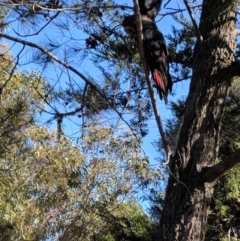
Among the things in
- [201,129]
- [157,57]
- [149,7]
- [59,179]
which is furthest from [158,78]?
[59,179]

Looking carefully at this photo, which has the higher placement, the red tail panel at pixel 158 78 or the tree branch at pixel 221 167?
the red tail panel at pixel 158 78

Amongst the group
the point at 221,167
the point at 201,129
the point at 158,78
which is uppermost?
the point at 158,78

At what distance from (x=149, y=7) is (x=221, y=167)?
31.6 inches

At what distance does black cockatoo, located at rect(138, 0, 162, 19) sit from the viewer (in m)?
2.24

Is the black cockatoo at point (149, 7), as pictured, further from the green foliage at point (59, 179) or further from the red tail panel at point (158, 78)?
the green foliage at point (59, 179)

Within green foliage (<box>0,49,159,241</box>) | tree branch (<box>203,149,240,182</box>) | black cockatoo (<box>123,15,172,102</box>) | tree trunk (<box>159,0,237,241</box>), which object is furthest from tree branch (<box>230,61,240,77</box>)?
green foliage (<box>0,49,159,241</box>)

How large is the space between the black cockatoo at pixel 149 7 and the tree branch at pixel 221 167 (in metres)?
0.76

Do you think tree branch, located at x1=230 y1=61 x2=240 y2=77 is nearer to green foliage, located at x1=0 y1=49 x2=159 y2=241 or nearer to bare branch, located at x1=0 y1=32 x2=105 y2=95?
bare branch, located at x1=0 y1=32 x2=105 y2=95

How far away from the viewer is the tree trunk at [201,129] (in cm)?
183

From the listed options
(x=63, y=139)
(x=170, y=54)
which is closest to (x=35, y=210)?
(x=63, y=139)

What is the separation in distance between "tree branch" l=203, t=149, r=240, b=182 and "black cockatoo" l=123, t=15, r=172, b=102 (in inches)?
14.0

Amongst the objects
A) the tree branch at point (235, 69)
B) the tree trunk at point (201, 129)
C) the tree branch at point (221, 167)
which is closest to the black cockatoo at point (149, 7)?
Result: the tree trunk at point (201, 129)

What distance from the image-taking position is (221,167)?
5.85ft

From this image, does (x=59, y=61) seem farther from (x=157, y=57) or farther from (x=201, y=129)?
(x=201, y=129)
